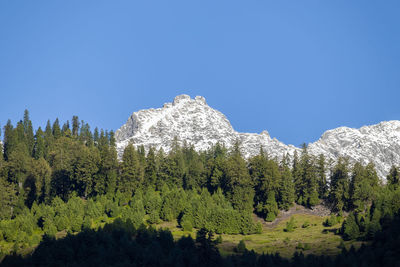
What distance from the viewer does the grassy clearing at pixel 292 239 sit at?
239 feet

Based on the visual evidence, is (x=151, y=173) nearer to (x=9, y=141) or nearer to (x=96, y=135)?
(x=9, y=141)

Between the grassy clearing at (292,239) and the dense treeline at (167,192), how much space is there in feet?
9.84

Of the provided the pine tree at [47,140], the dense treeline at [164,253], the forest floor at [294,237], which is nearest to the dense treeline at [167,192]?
the forest floor at [294,237]

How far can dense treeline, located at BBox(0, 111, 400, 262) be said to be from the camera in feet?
284

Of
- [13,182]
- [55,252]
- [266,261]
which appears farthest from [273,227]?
[13,182]

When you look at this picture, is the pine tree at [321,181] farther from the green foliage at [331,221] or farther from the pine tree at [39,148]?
the pine tree at [39,148]

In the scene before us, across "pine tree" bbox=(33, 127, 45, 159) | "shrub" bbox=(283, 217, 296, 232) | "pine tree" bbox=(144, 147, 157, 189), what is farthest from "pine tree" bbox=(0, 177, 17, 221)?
"shrub" bbox=(283, 217, 296, 232)

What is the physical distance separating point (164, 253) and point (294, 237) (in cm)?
3047

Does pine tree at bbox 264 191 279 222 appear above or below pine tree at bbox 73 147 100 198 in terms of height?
below

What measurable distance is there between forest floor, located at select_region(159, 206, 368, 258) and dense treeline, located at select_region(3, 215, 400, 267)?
5.23 meters

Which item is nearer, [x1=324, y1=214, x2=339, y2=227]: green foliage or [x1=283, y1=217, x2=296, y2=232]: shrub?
[x1=324, y1=214, x2=339, y2=227]: green foliage

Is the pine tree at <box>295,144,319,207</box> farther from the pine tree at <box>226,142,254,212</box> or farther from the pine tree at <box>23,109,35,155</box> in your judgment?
the pine tree at <box>23,109,35,155</box>

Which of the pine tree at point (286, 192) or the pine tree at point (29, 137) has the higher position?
the pine tree at point (29, 137)

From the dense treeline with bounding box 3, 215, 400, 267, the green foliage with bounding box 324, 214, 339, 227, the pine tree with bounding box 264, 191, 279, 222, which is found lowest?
the dense treeline with bounding box 3, 215, 400, 267
